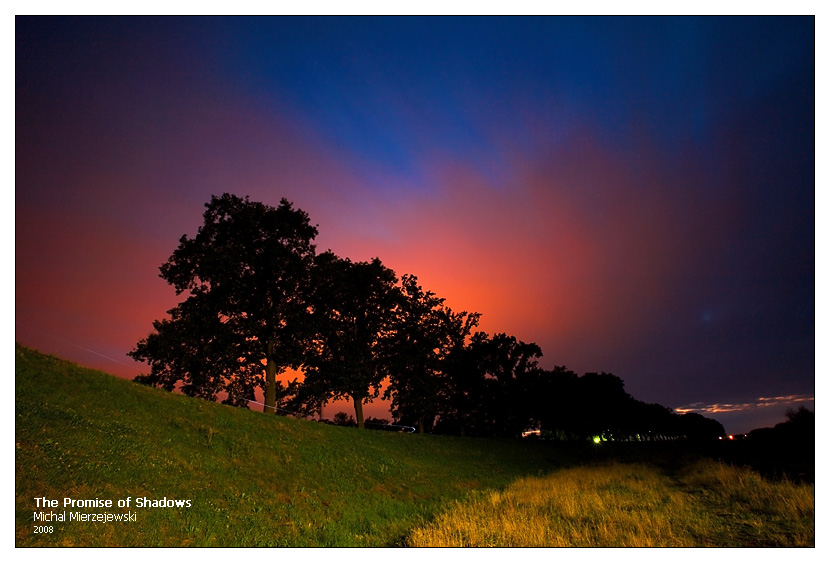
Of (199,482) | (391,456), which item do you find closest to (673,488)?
(391,456)

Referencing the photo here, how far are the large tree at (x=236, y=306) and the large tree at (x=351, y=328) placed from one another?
2.35m

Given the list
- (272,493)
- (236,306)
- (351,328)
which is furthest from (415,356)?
(272,493)

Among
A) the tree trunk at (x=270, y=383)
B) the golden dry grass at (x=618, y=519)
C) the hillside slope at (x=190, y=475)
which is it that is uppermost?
the tree trunk at (x=270, y=383)

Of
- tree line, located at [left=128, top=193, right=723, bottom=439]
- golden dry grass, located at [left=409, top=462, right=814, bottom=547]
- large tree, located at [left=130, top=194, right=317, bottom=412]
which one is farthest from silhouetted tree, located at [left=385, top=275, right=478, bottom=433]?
golden dry grass, located at [left=409, top=462, right=814, bottom=547]

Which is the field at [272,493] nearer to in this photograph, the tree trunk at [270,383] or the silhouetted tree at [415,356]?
the tree trunk at [270,383]

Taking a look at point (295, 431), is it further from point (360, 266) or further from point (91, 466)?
point (360, 266)

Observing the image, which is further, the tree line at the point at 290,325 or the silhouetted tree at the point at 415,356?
the silhouetted tree at the point at 415,356

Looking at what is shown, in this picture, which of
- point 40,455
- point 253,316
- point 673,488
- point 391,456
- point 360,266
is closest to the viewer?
point 40,455

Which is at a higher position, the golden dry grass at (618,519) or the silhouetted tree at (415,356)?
the silhouetted tree at (415,356)

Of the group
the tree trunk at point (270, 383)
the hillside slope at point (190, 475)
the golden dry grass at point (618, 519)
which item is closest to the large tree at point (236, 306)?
the tree trunk at point (270, 383)

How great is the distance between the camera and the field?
988 cm

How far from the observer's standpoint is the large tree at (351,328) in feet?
128
